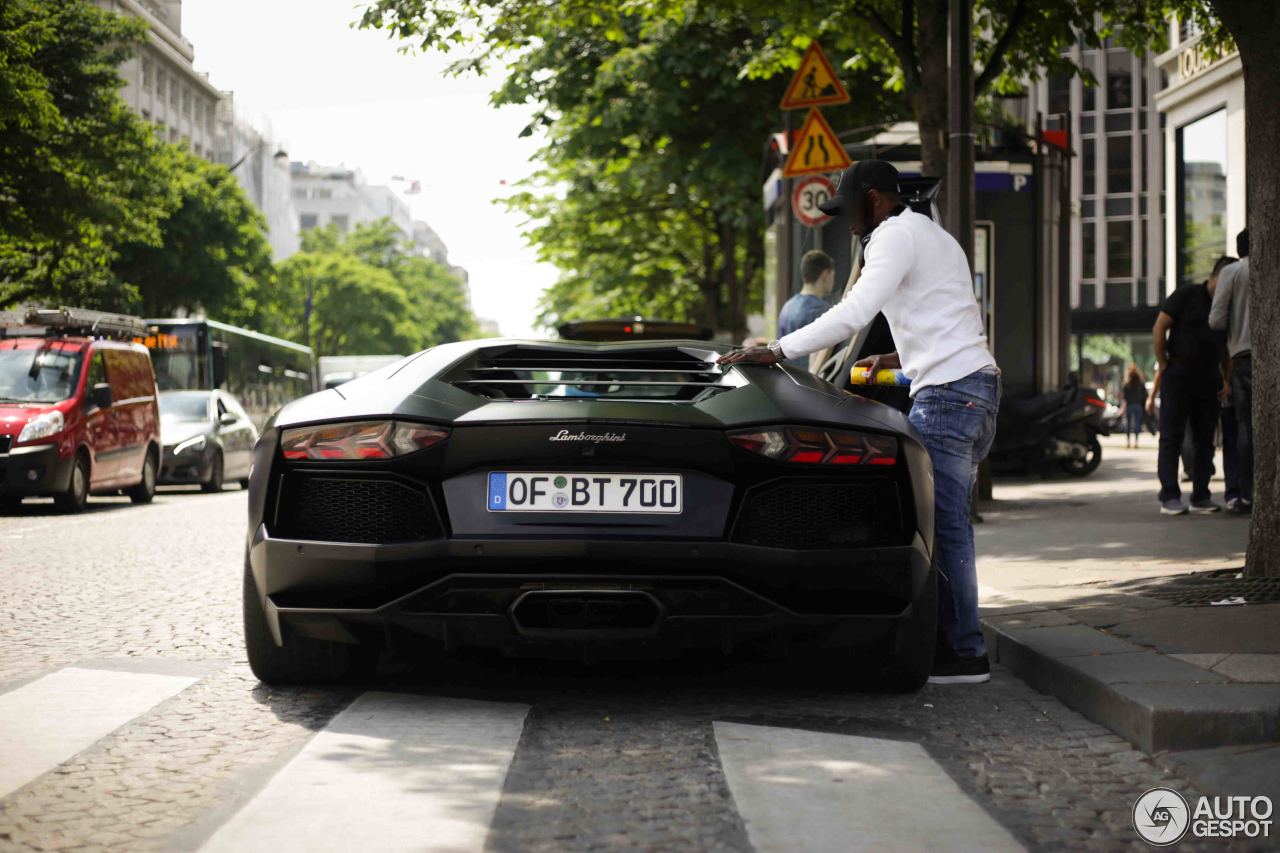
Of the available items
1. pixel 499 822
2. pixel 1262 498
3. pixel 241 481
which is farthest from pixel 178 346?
pixel 499 822

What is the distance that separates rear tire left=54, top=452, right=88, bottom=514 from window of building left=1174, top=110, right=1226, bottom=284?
835 inches

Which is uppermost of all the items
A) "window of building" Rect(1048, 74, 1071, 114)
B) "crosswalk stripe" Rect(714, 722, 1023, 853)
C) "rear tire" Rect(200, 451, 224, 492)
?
"window of building" Rect(1048, 74, 1071, 114)

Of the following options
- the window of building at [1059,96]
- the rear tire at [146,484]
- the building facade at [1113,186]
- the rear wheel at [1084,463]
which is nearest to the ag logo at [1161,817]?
the rear wheel at [1084,463]

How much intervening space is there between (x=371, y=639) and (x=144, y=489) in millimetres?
15407

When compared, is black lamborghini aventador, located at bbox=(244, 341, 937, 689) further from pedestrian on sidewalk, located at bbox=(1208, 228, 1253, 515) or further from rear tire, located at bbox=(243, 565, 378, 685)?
pedestrian on sidewalk, located at bbox=(1208, 228, 1253, 515)

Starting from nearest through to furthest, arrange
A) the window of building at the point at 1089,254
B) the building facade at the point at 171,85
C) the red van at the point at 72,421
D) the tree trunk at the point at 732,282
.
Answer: the red van at the point at 72,421, the tree trunk at the point at 732,282, the window of building at the point at 1089,254, the building facade at the point at 171,85

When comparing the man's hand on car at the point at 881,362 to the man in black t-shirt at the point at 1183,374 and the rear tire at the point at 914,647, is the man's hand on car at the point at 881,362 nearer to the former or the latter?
the rear tire at the point at 914,647

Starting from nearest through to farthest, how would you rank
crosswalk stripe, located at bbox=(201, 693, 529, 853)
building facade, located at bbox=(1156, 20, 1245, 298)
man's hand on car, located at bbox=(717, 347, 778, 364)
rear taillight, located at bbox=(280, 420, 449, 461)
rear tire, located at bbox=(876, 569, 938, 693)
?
crosswalk stripe, located at bbox=(201, 693, 529, 853), rear taillight, located at bbox=(280, 420, 449, 461), rear tire, located at bbox=(876, 569, 938, 693), man's hand on car, located at bbox=(717, 347, 778, 364), building facade, located at bbox=(1156, 20, 1245, 298)

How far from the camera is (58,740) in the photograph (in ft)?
15.5

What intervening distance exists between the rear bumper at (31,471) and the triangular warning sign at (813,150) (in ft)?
25.5

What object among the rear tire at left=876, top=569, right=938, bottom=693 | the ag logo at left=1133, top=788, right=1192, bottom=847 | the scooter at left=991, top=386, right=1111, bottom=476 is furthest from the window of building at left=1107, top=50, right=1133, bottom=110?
the ag logo at left=1133, top=788, right=1192, bottom=847

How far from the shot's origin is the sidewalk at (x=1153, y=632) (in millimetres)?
4586

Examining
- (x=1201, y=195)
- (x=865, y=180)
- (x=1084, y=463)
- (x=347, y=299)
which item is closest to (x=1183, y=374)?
(x=865, y=180)

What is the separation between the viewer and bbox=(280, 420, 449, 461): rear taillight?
197 inches
